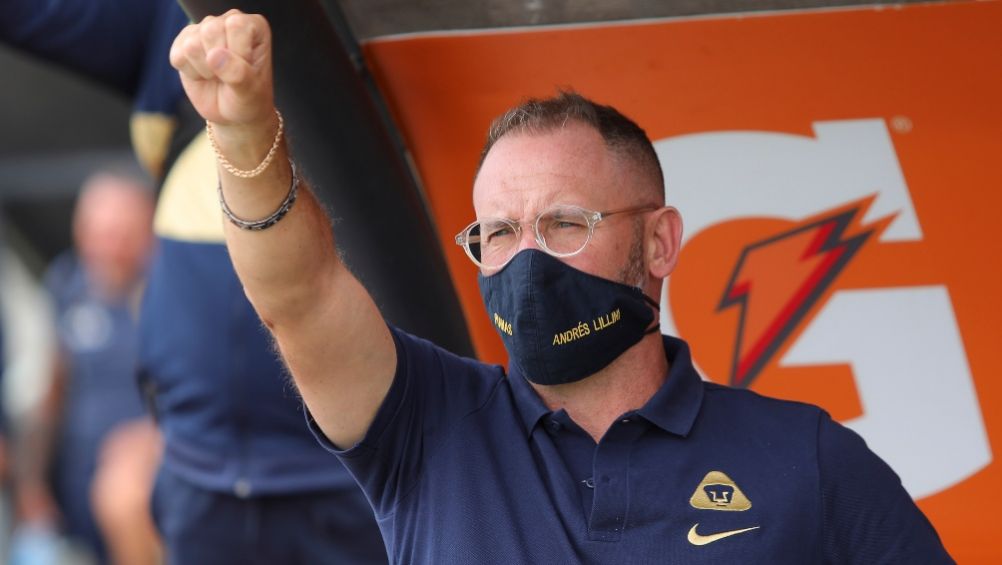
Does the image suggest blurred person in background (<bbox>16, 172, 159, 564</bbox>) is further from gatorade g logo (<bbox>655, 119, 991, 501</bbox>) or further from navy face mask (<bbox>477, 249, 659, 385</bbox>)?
navy face mask (<bbox>477, 249, 659, 385</bbox>)

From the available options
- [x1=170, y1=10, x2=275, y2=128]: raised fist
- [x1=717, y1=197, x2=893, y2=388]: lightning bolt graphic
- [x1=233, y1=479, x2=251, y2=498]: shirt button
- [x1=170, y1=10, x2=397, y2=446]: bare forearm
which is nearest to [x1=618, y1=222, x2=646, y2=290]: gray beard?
[x1=170, y1=10, x2=397, y2=446]: bare forearm

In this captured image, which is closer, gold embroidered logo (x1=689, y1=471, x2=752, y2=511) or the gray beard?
gold embroidered logo (x1=689, y1=471, x2=752, y2=511)

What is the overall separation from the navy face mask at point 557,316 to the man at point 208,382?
4.55 ft

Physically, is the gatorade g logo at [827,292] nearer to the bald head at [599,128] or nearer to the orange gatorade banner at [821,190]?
the orange gatorade banner at [821,190]

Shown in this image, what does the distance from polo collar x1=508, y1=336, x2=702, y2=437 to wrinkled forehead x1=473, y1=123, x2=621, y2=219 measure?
0.85 feet

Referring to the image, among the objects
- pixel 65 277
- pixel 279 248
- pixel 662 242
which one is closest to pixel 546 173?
pixel 662 242

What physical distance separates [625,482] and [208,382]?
1.61 m

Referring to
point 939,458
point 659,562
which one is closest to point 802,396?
point 939,458

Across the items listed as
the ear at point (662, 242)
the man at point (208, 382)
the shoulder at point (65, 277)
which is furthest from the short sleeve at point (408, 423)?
the shoulder at point (65, 277)

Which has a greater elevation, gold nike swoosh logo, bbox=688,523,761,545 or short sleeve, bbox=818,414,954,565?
gold nike swoosh logo, bbox=688,523,761,545

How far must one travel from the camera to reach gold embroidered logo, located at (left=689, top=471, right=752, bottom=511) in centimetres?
215

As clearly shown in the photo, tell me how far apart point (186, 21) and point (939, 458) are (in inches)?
73.4

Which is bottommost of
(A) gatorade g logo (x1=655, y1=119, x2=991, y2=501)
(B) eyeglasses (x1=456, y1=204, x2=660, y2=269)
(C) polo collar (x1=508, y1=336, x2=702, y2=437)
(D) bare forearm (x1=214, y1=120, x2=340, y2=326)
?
(A) gatorade g logo (x1=655, y1=119, x2=991, y2=501)

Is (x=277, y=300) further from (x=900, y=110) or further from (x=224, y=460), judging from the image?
(x=224, y=460)
